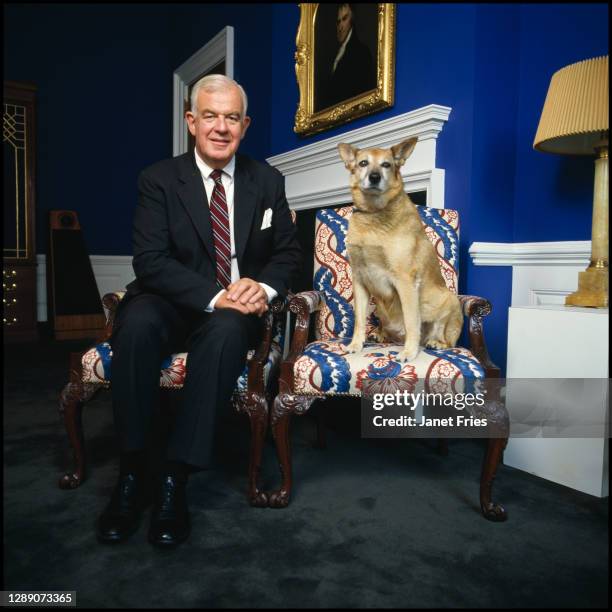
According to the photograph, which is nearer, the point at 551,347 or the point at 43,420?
the point at 551,347

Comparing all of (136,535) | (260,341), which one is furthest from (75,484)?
(260,341)

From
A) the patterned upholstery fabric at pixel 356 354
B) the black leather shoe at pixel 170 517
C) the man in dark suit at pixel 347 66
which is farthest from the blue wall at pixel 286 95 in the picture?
the black leather shoe at pixel 170 517

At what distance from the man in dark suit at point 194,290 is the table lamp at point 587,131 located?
38.7 inches

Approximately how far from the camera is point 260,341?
1747 millimetres

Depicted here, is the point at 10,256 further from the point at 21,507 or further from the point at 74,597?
the point at 74,597

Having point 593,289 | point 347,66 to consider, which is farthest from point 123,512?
point 347,66

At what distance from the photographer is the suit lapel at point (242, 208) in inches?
71.4

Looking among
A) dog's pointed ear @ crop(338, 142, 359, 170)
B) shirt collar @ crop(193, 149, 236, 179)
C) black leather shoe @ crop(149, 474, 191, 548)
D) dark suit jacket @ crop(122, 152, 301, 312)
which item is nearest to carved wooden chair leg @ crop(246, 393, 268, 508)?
black leather shoe @ crop(149, 474, 191, 548)

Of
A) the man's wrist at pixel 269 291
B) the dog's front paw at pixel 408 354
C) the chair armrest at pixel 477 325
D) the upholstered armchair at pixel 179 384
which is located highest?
the man's wrist at pixel 269 291

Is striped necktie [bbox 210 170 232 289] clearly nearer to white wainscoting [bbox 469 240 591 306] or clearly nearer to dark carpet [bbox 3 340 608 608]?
dark carpet [bbox 3 340 608 608]

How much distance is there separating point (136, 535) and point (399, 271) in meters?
1.11

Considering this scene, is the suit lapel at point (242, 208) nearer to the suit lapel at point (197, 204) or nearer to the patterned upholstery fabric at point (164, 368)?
the suit lapel at point (197, 204)

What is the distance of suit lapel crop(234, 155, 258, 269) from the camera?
5.95 feet

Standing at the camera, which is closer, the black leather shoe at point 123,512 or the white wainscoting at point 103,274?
the black leather shoe at point 123,512
